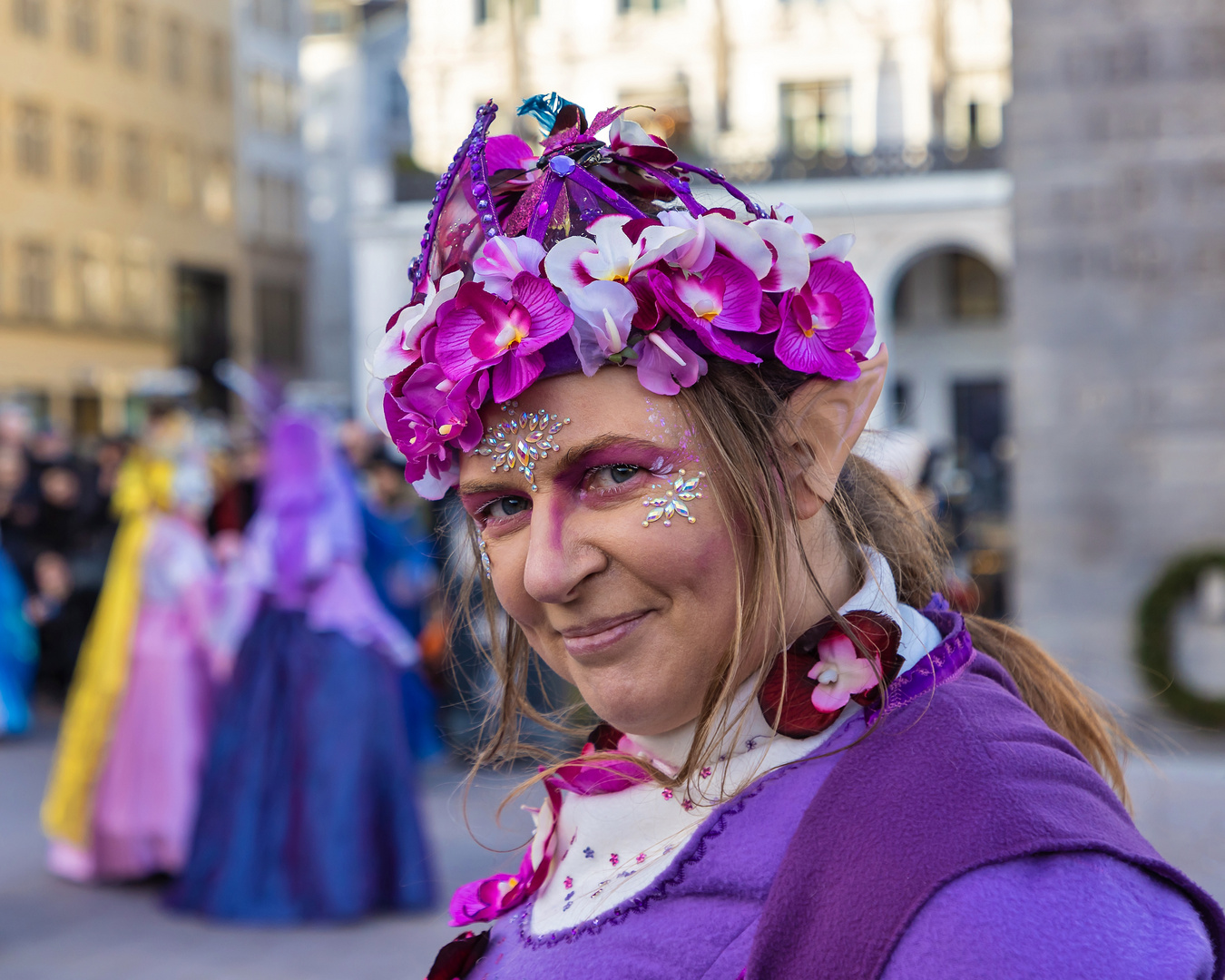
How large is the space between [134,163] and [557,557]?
34549 mm

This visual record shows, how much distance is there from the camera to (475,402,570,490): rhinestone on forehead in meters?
1.23

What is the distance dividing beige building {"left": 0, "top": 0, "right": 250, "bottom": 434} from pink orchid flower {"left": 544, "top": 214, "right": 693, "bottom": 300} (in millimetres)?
29311

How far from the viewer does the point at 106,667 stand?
640 cm

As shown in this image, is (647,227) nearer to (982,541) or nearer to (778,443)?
(778,443)

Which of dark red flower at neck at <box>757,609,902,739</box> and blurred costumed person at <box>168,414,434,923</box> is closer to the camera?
dark red flower at neck at <box>757,609,902,739</box>

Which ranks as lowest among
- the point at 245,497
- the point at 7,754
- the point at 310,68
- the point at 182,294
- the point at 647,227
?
the point at 7,754

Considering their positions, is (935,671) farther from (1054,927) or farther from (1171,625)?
(1171,625)

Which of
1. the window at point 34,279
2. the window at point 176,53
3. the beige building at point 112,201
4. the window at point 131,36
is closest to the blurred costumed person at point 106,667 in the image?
the beige building at point 112,201

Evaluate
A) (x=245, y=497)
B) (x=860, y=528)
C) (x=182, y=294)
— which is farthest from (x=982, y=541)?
(x=182, y=294)

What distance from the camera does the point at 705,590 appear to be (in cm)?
121

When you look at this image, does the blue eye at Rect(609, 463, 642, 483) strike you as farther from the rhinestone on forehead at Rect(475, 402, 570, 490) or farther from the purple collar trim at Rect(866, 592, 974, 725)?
the purple collar trim at Rect(866, 592, 974, 725)

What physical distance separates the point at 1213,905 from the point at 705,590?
44cm

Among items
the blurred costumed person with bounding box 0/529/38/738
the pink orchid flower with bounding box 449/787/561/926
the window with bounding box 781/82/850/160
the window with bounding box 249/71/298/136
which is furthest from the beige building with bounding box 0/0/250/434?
the pink orchid flower with bounding box 449/787/561/926

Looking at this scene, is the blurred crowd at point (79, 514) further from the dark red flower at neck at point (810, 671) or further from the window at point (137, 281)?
the window at point (137, 281)
